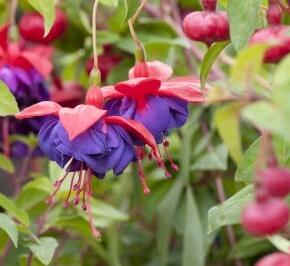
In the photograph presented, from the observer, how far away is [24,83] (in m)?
1.17

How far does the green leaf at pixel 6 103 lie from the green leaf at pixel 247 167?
0.81 feet

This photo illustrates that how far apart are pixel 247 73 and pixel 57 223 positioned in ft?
2.17

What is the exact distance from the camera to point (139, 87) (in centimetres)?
82

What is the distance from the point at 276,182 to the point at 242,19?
0.32 metres

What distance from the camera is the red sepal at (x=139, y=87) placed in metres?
0.81

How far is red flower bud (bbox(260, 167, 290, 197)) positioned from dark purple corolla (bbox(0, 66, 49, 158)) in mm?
660

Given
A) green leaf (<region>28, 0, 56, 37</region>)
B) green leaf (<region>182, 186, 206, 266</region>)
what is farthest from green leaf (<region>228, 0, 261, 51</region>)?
green leaf (<region>182, 186, 206, 266</region>)

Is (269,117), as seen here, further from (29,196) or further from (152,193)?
(152,193)

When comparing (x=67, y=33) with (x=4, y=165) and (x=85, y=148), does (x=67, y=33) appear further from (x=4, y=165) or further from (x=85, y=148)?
(x=85, y=148)

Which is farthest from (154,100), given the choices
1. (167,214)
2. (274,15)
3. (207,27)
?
(167,214)

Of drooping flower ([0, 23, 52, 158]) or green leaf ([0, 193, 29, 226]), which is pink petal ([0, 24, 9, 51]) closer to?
drooping flower ([0, 23, 52, 158])

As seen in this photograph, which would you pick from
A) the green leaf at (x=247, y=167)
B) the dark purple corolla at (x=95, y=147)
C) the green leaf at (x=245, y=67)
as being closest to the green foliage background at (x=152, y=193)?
the green leaf at (x=247, y=167)

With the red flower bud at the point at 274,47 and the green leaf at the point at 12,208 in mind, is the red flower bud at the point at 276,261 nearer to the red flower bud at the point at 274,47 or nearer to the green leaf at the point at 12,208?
the red flower bud at the point at 274,47

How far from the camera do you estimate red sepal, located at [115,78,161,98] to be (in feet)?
2.67
